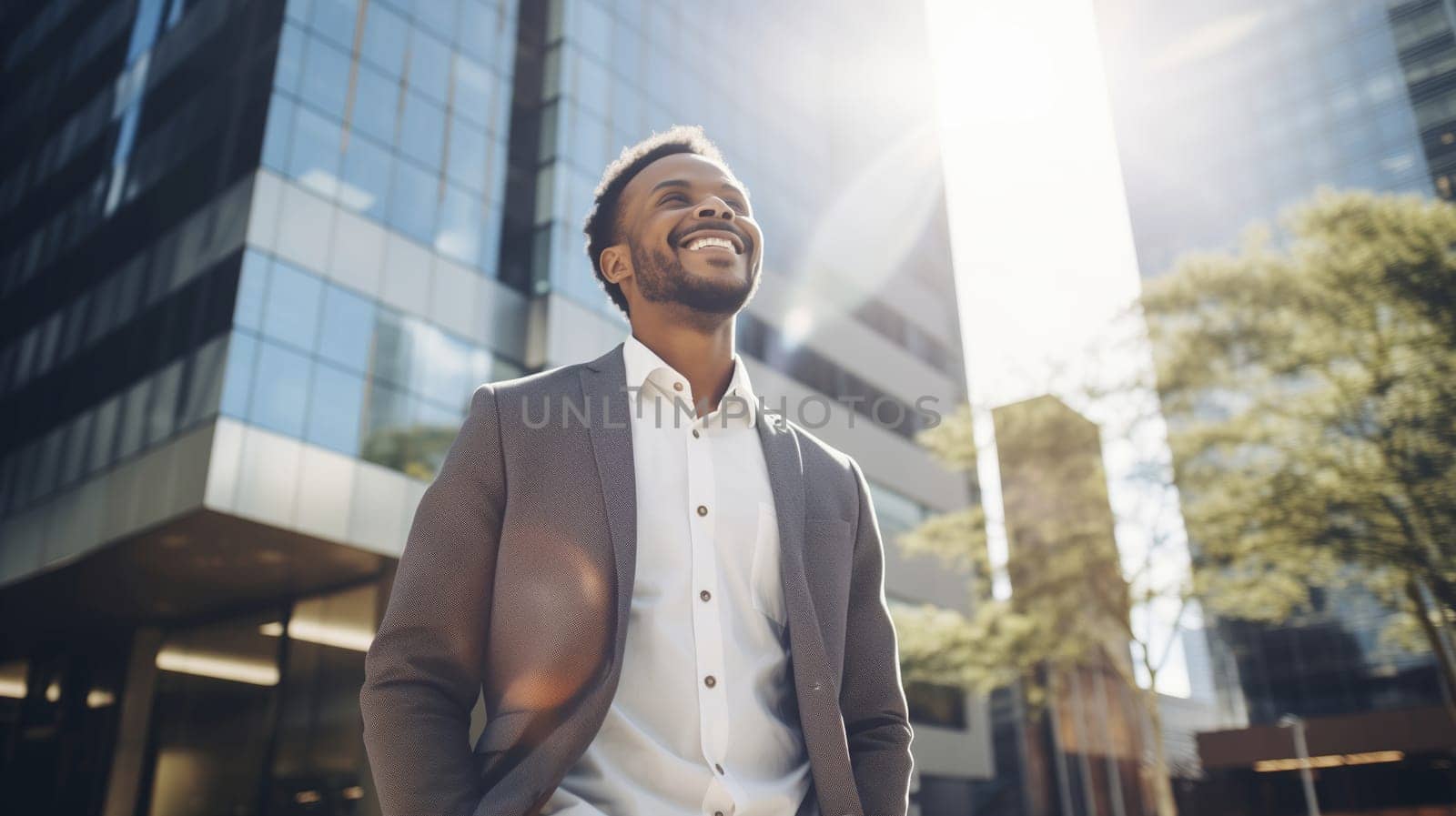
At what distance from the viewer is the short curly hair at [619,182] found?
2889 mm

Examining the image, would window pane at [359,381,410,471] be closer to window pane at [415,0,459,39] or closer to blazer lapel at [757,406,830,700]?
window pane at [415,0,459,39]

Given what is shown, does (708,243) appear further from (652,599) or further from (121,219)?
(121,219)

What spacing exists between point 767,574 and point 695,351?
24.0 inches

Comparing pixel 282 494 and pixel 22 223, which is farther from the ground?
pixel 22 223

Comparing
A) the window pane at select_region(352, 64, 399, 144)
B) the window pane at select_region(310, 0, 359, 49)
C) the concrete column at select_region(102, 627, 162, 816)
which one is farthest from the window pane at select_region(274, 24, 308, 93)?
the concrete column at select_region(102, 627, 162, 816)

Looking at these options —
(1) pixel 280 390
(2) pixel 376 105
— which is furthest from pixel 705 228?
(2) pixel 376 105

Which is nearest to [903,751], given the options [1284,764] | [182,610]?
[182,610]

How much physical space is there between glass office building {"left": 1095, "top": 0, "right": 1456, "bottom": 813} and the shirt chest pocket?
3352 centimetres

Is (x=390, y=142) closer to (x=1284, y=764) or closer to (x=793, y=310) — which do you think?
(x=793, y=310)

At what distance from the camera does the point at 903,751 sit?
2318mm

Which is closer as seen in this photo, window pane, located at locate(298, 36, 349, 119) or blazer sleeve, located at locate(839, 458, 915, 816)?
blazer sleeve, located at locate(839, 458, 915, 816)

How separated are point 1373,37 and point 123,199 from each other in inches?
1345

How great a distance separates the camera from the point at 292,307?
17.6 metres

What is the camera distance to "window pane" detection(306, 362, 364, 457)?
1733cm
